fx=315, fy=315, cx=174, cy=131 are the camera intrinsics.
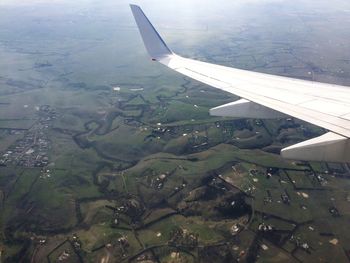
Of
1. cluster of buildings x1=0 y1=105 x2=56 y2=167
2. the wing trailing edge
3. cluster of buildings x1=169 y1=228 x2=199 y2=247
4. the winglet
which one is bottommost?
cluster of buildings x1=0 y1=105 x2=56 y2=167

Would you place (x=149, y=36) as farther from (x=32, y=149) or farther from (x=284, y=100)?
(x=32, y=149)

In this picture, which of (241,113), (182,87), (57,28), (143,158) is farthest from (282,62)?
(57,28)

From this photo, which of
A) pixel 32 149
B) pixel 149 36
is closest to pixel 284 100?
pixel 149 36

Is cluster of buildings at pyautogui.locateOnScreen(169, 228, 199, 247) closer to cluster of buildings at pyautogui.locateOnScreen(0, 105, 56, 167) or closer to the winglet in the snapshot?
the winglet

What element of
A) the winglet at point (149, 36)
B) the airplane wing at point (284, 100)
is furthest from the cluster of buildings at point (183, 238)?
the winglet at point (149, 36)

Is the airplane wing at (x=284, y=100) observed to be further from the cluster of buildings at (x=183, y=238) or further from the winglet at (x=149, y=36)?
the cluster of buildings at (x=183, y=238)

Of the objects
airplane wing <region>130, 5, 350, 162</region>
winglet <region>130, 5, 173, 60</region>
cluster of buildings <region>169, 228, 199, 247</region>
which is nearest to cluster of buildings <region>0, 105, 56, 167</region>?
cluster of buildings <region>169, 228, 199, 247</region>
